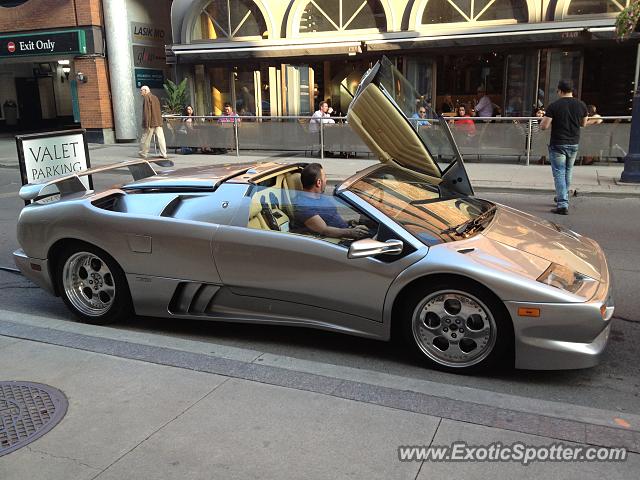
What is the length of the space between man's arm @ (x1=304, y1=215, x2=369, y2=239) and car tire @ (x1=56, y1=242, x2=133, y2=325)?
1.60 meters

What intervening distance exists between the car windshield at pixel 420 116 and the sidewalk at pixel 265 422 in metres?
2.70

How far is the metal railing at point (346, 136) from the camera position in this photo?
13445 millimetres

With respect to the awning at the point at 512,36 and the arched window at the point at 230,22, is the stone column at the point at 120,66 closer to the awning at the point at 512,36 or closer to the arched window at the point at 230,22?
the arched window at the point at 230,22

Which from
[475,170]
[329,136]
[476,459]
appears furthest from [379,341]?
[329,136]

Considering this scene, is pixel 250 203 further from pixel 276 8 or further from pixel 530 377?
pixel 276 8

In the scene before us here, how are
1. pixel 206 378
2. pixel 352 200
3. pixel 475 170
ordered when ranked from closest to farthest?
pixel 206 378, pixel 352 200, pixel 475 170

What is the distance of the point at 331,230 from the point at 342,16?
17.0 m

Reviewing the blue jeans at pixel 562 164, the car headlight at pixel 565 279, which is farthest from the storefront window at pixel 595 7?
the car headlight at pixel 565 279

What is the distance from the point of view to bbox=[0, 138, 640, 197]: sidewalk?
1140cm

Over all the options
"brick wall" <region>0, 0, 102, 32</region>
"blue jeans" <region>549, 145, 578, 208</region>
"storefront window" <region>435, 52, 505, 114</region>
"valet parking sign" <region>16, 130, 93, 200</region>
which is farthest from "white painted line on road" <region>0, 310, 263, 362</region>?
"brick wall" <region>0, 0, 102, 32</region>

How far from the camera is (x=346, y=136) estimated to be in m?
15.4

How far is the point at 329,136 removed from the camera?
15633mm

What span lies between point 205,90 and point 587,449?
20734 millimetres

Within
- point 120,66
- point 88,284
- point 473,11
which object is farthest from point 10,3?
point 88,284
